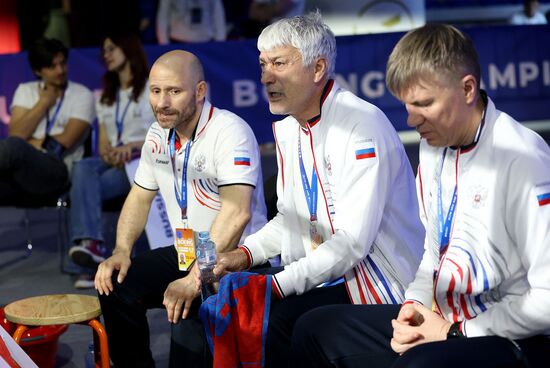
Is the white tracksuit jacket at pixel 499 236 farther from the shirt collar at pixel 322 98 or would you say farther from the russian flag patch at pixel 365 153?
the shirt collar at pixel 322 98

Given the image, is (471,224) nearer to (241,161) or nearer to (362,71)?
(241,161)

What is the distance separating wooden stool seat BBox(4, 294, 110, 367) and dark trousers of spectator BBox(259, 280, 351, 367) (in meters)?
0.71

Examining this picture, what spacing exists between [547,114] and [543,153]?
8.11m

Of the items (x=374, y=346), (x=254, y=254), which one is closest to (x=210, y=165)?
(x=254, y=254)

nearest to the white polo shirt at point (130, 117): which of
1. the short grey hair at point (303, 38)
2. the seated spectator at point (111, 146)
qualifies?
the seated spectator at point (111, 146)

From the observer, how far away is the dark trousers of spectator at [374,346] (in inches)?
103

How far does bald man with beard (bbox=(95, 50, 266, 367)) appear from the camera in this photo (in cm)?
401

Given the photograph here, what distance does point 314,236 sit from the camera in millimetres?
3623

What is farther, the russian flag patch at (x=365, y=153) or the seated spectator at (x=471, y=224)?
the russian flag patch at (x=365, y=153)

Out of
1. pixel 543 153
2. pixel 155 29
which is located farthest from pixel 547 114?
pixel 543 153

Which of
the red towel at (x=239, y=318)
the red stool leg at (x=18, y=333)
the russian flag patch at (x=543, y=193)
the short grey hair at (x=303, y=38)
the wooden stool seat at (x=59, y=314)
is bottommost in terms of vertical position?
the red stool leg at (x=18, y=333)

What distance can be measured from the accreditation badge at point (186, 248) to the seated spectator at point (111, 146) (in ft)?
7.01

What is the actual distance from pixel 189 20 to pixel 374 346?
320 inches

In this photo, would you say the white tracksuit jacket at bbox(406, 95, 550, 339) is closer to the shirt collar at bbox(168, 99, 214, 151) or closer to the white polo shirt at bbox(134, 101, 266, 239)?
the white polo shirt at bbox(134, 101, 266, 239)
